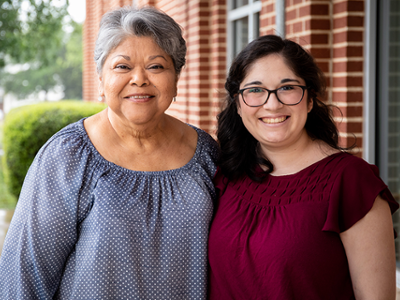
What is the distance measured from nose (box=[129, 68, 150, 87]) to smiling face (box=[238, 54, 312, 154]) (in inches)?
17.5

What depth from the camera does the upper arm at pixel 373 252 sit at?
185cm

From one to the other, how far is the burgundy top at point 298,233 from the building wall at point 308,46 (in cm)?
72

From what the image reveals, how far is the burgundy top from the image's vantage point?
1.90 meters

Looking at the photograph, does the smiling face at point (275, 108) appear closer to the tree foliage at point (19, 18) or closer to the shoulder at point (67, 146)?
the shoulder at point (67, 146)

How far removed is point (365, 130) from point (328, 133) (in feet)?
5.29

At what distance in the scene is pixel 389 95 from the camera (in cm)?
362

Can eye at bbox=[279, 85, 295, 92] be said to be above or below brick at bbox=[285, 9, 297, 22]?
below

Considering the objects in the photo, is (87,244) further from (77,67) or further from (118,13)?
(77,67)

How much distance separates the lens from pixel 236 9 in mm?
6012

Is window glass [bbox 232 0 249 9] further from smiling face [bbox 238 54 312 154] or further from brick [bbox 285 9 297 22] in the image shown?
smiling face [bbox 238 54 312 154]

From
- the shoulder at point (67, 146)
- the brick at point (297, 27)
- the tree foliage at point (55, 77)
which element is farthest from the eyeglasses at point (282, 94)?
the tree foliage at point (55, 77)

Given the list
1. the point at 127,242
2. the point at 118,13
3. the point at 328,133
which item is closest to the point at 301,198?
the point at 328,133

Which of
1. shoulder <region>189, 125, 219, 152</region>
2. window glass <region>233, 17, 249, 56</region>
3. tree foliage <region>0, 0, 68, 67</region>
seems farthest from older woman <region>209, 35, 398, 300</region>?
tree foliage <region>0, 0, 68, 67</region>

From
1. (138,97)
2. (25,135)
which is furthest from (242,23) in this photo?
(25,135)
